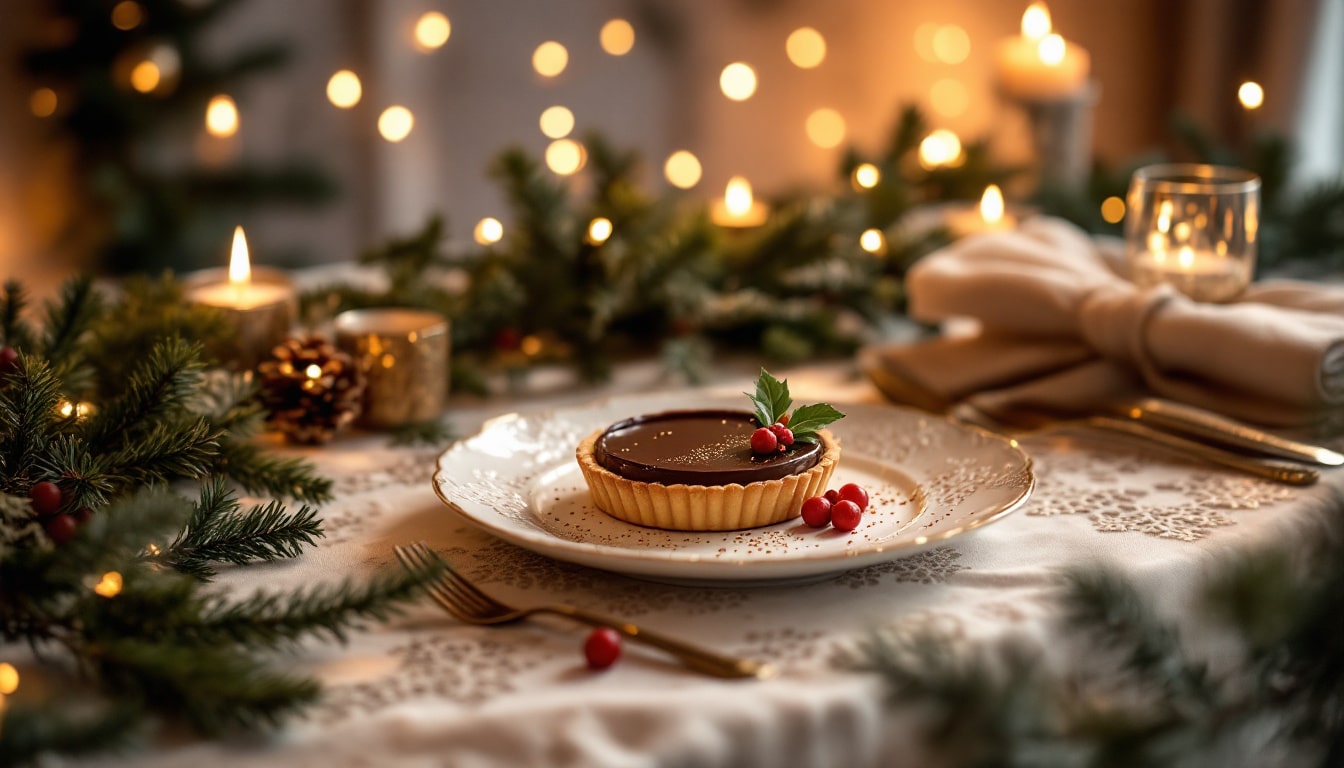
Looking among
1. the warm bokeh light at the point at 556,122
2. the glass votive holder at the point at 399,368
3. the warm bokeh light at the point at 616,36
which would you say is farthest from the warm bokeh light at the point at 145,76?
the glass votive holder at the point at 399,368

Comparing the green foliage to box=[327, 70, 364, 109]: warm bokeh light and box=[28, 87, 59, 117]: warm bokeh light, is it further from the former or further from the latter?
box=[327, 70, 364, 109]: warm bokeh light

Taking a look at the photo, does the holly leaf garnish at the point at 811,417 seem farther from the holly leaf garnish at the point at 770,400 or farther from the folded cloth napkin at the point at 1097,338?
the folded cloth napkin at the point at 1097,338

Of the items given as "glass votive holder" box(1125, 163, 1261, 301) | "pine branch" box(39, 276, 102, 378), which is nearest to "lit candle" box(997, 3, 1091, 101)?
"glass votive holder" box(1125, 163, 1261, 301)

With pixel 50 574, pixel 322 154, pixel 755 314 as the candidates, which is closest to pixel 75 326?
pixel 50 574

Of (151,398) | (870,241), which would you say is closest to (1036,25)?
(870,241)

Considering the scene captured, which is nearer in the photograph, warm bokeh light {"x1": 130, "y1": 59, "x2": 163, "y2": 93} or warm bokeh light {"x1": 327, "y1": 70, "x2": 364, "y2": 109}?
warm bokeh light {"x1": 130, "y1": 59, "x2": 163, "y2": 93}

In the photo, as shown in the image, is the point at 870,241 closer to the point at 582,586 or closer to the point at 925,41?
the point at 582,586

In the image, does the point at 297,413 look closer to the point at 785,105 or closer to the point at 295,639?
the point at 295,639
